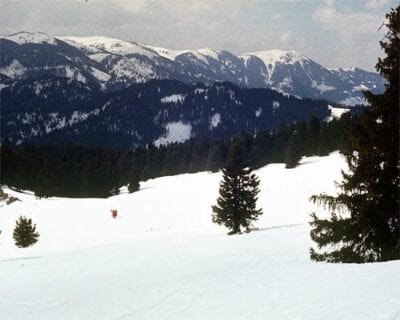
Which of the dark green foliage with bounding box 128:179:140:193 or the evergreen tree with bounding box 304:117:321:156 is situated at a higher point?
the evergreen tree with bounding box 304:117:321:156

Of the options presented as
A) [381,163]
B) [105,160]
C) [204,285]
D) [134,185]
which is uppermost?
[105,160]

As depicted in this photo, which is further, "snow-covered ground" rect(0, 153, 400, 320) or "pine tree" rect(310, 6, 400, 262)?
"pine tree" rect(310, 6, 400, 262)

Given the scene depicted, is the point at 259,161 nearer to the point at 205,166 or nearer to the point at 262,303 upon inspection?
the point at 205,166

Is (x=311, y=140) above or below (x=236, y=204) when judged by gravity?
above

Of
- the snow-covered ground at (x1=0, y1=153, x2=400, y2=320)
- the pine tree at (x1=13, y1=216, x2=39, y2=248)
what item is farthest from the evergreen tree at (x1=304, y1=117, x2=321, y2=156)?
the snow-covered ground at (x1=0, y1=153, x2=400, y2=320)

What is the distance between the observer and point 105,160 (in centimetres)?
11844

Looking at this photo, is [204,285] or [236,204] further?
[236,204]

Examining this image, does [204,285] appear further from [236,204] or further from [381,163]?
[236,204]

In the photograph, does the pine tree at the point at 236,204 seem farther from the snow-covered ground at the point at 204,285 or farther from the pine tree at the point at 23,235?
the pine tree at the point at 23,235

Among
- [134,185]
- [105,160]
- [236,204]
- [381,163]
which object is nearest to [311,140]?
[134,185]

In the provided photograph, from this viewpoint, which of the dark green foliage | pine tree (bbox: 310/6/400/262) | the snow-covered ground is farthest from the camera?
the dark green foliage

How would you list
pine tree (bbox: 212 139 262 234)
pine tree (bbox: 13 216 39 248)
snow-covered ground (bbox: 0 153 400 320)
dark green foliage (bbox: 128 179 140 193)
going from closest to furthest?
1. snow-covered ground (bbox: 0 153 400 320)
2. pine tree (bbox: 212 139 262 234)
3. pine tree (bbox: 13 216 39 248)
4. dark green foliage (bbox: 128 179 140 193)

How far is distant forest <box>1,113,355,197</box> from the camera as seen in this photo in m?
91.9

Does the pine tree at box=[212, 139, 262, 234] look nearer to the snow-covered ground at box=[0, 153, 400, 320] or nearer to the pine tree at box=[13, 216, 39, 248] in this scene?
the snow-covered ground at box=[0, 153, 400, 320]
